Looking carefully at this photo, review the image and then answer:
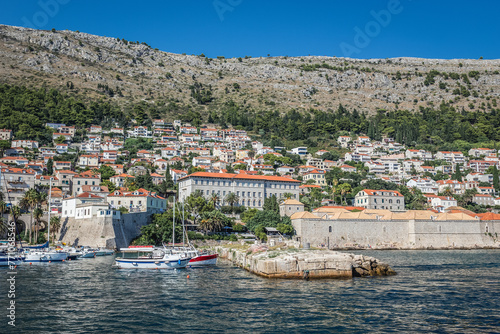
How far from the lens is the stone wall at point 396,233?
214ft

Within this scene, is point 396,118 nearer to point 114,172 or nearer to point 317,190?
point 317,190

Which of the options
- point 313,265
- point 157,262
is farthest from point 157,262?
point 313,265

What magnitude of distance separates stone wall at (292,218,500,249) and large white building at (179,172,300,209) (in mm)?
18958

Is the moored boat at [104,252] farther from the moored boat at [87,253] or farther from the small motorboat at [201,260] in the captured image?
the small motorboat at [201,260]

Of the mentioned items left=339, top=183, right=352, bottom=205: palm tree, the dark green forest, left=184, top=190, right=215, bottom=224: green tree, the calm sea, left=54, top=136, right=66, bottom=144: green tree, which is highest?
the dark green forest

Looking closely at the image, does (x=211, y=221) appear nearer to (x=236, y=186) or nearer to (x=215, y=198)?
(x=215, y=198)

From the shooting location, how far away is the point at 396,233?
6819 centimetres

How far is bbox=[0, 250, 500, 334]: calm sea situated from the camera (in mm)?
18859

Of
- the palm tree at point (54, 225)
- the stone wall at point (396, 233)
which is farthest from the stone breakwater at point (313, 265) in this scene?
the palm tree at point (54, 225)

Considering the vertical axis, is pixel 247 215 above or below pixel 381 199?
below

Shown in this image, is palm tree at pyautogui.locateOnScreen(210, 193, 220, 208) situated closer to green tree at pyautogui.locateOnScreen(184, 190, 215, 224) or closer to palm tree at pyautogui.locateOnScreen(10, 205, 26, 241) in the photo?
green tree at pyautogui.locateOnScreen(184, 190, 215, 224)

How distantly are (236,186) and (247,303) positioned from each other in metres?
60.7

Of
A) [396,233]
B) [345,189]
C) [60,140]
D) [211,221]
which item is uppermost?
[60,140]

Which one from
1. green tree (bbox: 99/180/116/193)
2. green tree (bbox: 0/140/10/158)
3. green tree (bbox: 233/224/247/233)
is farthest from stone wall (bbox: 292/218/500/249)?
green tree (bbox: 0/140/10/158)
